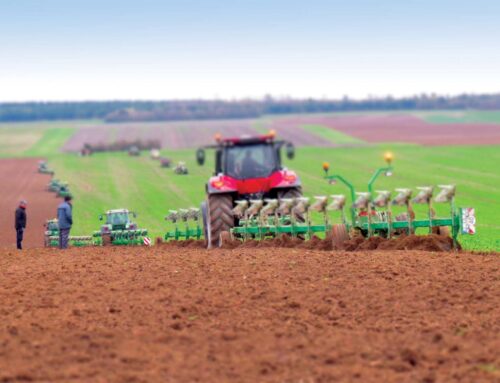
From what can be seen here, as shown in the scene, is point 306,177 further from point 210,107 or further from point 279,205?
point 210,107

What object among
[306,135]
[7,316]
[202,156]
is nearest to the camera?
[7,316]

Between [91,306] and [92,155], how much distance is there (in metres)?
84.2

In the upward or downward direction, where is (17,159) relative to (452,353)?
downward

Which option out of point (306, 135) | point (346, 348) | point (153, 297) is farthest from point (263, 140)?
point (306, 135)

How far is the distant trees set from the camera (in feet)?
508

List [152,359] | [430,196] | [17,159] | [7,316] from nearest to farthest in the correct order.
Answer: [152,359]
[7,316]
[430,196]
[17,159]

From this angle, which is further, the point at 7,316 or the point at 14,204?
the point at 14,204

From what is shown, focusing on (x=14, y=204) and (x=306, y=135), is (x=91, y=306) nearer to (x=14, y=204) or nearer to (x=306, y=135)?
(x=14, y=204)

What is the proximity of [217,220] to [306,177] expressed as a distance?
3809 cm

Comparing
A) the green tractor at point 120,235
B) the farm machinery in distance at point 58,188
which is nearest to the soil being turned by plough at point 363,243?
the green tractor at point 120,235

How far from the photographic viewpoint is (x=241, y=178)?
23.9 metres

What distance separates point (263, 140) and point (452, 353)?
1474 centimetres

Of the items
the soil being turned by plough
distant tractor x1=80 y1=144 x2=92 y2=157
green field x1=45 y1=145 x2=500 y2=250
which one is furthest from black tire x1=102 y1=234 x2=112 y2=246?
distant tractor x1=80 y1=144 x2=92 y2=157

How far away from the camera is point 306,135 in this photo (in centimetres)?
11250
